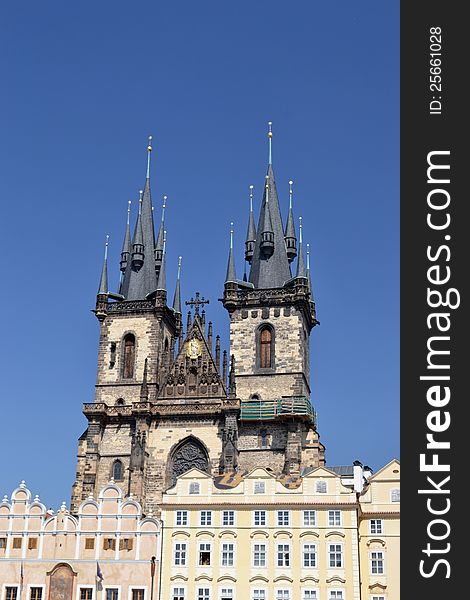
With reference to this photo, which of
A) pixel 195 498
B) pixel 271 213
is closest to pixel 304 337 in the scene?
pixel 271 213

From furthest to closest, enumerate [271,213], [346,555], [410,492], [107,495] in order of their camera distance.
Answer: [271,213] < [107,495] < [346,555] < [410,492]

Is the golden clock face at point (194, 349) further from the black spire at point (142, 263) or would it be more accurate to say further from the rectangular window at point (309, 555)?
the rectangular window at point (309, 555)

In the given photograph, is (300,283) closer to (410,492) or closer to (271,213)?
(271,213)

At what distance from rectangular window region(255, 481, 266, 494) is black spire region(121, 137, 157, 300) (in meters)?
26.5

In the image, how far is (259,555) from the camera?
155 feet

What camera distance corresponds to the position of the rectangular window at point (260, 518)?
47.8m

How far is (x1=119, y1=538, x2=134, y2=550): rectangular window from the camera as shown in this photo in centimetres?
4812

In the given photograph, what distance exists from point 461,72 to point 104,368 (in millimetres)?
47890

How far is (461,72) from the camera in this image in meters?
→ 26.2

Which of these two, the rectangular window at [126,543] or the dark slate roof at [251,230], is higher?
the dark slate roof at [251,230]

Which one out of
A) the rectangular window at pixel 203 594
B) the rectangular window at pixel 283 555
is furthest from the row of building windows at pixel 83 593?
the rectangular window at pixel 283 555

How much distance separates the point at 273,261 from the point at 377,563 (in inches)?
1202

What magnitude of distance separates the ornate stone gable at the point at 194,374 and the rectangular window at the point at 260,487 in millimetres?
17966

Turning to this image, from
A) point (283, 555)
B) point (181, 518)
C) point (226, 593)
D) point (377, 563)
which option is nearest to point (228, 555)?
point (226, 593)
